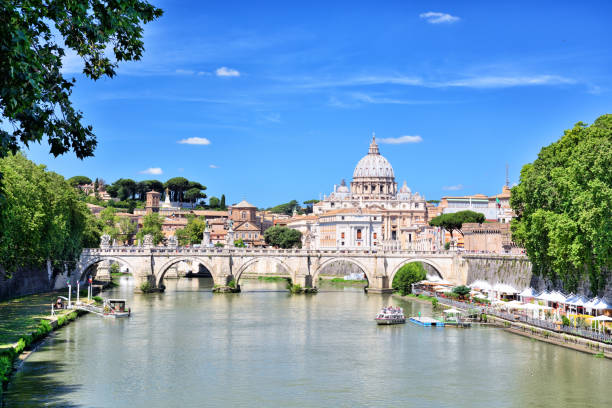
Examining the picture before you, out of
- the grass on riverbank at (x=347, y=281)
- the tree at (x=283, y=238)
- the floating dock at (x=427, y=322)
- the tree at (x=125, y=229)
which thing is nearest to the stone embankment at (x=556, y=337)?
the floating dock at (x=427, y=322)

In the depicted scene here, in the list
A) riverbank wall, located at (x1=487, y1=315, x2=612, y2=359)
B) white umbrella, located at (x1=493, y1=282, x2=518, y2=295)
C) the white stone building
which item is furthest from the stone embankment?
the white stone building

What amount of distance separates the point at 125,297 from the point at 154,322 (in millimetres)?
19655

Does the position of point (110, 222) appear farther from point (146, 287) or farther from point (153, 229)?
point (146, 287)

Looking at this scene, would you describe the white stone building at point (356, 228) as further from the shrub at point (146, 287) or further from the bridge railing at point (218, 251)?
the shrub at point (146, 287)

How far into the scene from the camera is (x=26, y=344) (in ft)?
115

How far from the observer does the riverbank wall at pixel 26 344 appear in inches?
1096

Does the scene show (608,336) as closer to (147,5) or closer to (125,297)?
(147,5)

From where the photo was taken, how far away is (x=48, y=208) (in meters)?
53.9

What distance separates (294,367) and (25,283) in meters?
30.0

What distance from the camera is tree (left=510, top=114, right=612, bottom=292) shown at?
3631 centimetres

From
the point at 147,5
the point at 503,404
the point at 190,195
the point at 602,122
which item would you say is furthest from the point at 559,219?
the point at 190,195

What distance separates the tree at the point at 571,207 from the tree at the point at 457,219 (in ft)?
223

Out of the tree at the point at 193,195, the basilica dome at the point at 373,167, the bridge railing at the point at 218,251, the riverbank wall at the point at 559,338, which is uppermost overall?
the basilica dome at the point at 373,167

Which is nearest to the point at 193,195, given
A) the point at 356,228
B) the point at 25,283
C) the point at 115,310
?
the point at 356,228
